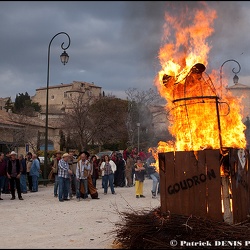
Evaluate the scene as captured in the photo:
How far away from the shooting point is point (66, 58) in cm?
2055

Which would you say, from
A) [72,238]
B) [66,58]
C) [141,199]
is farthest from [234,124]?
[66,58]

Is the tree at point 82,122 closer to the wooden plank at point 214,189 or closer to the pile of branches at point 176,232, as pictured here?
the pile of branches at point 176,232

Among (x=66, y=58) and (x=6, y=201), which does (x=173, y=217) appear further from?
(x=66, y=58)

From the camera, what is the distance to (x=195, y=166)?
6.33 metres

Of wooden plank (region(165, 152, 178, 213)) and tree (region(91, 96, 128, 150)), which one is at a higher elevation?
tree (region(91, 96, 128, 150))

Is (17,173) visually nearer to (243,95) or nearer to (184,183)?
(243,95)

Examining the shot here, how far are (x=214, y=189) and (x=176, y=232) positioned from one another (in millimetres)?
914

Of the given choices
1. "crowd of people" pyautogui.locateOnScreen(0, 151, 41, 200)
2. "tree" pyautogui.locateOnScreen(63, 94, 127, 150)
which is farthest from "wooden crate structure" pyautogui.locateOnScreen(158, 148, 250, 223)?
"tree" pyautogui.locateOnScreen(63, 94, 127, 150)

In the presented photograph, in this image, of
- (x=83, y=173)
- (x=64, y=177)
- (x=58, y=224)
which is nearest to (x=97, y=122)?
(x=83, y=173)

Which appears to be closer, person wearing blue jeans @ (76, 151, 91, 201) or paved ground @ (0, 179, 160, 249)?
paved ground @ (0, 179, 160, 249)

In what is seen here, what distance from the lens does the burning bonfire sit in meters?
6.02

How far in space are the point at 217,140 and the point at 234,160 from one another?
58cm

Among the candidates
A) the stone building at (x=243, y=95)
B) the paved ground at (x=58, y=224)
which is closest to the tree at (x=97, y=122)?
the stone building at (x=243, y=95)

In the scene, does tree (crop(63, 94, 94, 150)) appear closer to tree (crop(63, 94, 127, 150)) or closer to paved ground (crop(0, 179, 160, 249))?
tree (crop(63, 94, 127, 150))
